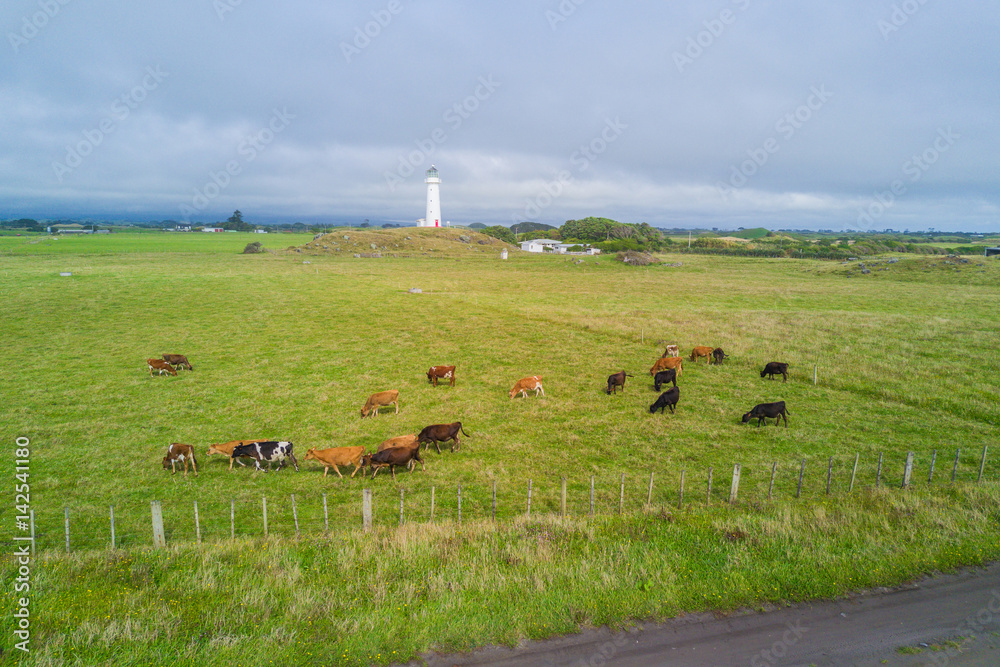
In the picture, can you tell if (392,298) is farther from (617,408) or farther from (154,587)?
(154,587)

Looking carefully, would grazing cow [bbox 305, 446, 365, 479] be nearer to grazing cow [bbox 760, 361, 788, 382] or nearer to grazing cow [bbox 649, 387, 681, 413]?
grazing cow [bbox 649, 387, 681, 413]

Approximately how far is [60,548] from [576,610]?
35.6 feet

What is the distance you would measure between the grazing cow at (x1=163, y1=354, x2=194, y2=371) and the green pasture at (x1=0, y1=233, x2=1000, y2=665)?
469mm

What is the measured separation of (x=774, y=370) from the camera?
23312 millimetres

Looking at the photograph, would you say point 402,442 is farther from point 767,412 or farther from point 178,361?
point 178,361

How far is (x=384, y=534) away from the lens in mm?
10672

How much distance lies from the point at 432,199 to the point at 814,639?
13304cm

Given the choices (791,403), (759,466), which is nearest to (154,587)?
(759,466)

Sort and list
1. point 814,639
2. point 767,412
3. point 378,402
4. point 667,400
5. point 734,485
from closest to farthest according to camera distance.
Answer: point 814,639 < point 734,485 < point 767,412 < point 378,402 < point 667,400

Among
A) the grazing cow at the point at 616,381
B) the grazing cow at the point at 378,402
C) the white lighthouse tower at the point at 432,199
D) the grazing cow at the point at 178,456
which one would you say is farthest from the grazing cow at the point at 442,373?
the white lighthouse tower at the point at 432,199

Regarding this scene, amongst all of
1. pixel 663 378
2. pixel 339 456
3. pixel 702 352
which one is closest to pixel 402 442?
pixel 339 456

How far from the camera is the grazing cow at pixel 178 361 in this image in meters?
23.6

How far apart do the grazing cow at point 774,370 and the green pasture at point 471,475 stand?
878 millimetres

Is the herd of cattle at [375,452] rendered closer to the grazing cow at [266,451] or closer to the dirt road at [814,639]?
the grazing cow at [266,451]
